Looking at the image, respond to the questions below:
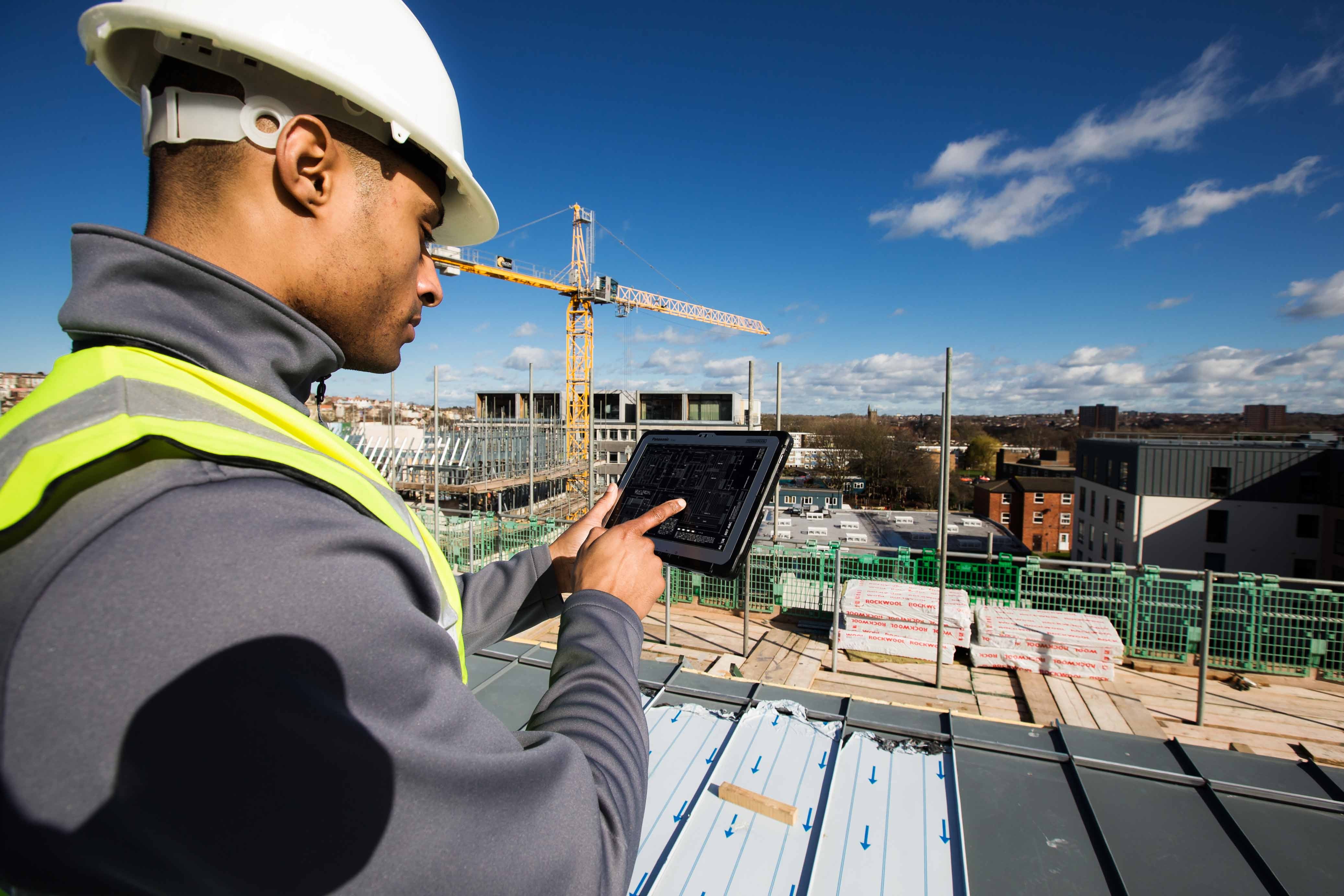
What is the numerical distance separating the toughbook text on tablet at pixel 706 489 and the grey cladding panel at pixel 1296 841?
2.52 m

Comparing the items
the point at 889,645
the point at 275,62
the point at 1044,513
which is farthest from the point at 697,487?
the point at 1044,513

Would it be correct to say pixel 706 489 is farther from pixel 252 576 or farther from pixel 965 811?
pixel 965 811

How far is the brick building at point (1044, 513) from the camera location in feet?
124

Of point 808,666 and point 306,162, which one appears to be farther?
point 808,666

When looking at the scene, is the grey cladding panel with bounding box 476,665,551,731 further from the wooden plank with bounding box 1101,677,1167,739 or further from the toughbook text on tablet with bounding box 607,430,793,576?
the wooden plank with bounding box 1101,677,1167,739

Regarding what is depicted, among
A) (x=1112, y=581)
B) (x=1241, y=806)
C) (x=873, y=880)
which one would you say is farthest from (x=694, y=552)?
(x=1112, y=581)

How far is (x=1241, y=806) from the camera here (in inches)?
97.0

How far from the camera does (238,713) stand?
1.54 ft

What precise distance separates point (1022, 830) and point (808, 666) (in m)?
5.20

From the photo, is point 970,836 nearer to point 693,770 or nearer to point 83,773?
point 693,770

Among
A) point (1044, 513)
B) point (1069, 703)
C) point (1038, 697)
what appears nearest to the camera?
point (1069, 703)

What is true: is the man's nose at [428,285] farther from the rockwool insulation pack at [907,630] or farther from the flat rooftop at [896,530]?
the flat rooftop at [896,530]

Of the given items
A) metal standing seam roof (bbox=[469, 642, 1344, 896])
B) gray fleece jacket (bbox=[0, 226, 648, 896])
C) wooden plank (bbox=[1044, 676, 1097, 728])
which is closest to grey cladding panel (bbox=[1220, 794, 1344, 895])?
metal standing seam roof (bbox=[469, 642, 1344, 896])

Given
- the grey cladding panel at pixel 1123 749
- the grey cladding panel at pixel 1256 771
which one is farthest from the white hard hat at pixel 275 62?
the grey cladding panel at pixel 1256 771
